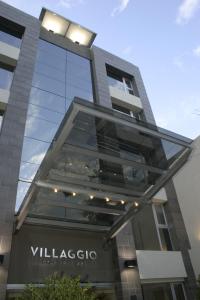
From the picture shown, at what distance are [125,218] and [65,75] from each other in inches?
293

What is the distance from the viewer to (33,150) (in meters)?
9.56

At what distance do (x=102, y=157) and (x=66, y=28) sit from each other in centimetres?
1046

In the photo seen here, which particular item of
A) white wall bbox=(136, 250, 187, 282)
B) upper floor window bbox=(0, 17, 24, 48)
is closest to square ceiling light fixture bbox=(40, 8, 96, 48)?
upper floor window bbox=(0, 17, 24, 48)

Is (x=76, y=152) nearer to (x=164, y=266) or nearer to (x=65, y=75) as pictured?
(x=164, y=266)

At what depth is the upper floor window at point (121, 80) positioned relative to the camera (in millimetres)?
15284

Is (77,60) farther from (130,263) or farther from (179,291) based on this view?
(179,291)

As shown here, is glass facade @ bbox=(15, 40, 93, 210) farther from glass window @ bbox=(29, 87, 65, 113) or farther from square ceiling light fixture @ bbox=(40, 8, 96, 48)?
square ceiling light fixture @ bbox=(40, 8, 96, 48)

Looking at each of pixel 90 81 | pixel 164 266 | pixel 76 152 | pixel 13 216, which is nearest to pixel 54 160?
pixel 76 152

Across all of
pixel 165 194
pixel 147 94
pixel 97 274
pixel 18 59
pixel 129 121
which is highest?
pixel 147 94

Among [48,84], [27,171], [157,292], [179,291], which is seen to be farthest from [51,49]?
[179,291]

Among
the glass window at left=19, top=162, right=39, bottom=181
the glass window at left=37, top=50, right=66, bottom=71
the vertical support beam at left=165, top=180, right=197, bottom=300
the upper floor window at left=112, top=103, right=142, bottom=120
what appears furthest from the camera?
the upper floor window at left=112, top=103, right=142, bottom=120

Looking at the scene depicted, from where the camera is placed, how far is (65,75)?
42.0ft

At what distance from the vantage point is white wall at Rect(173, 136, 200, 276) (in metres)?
10.7

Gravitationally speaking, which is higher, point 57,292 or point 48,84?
point 48,84
